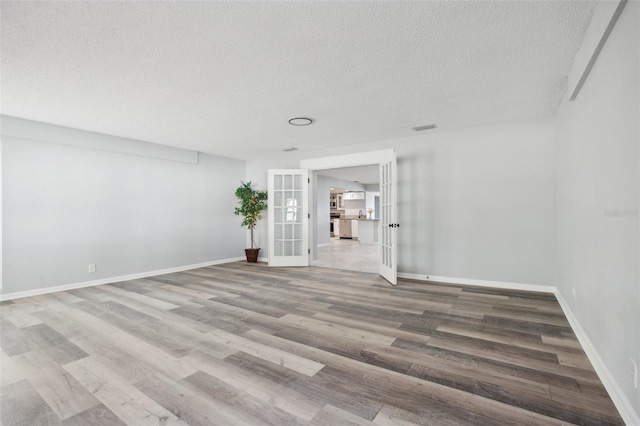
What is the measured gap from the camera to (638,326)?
1.44 m

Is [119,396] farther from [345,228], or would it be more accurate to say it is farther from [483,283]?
[345,228]

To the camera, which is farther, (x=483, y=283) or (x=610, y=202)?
(x=483, y=283)

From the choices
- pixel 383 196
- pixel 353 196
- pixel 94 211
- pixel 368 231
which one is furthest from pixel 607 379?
pixel 353 196

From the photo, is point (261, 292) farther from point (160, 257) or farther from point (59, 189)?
point (59, 189)

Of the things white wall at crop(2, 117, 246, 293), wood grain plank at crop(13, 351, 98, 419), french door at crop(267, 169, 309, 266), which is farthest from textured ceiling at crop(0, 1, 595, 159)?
wood grain plank at crop(13, 351, 98, 419)

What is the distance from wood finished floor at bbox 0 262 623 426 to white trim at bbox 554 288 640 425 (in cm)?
4

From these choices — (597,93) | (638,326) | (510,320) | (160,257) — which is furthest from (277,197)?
(638,326)

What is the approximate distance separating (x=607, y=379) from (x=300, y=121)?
12.8ft

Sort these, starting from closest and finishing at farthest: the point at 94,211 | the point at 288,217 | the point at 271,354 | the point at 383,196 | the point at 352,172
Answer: the point at 271,354
the point at 94,211
the point at 383,196
the point at 288,217
the point at 352,172

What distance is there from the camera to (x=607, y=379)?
1.84m

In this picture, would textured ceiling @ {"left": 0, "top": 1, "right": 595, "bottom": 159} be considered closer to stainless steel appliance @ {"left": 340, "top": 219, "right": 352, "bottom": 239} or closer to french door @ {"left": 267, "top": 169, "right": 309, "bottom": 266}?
french door @ {"left": 267, "top": 169, "right": 309, "bottom": 266}

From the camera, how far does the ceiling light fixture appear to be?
4.16m

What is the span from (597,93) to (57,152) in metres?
6.25

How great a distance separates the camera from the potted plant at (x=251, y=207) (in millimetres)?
6680
